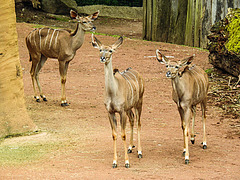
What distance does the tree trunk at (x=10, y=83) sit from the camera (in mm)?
6688

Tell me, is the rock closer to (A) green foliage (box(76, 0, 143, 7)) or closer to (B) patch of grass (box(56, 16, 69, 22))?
(B) patch of grass (box(56, 16, 69, 22))

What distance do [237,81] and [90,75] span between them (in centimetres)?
355

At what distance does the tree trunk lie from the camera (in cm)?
669

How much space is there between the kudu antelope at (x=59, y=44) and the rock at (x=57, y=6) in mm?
11127

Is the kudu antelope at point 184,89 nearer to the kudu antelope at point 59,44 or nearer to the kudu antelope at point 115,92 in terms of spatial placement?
the kudu antelope at point 115,92

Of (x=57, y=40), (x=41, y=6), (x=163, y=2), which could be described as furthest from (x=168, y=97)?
(x=41, y=6)

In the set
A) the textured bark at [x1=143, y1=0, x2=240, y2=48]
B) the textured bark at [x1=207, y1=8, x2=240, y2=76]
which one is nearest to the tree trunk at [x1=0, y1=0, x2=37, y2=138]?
the textured bark at [x1=207, y1=8, x2=240, y2=76]

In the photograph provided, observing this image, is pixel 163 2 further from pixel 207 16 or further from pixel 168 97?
pixel 168 97

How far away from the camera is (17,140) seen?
6.43m

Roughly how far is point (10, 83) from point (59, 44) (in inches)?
85.1

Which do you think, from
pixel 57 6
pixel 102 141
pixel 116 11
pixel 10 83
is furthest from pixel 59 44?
pixel 116 11

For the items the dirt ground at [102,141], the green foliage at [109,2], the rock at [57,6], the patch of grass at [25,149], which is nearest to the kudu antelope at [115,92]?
the dirt ground at [102,141]

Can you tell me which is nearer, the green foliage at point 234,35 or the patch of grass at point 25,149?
the patch of grass at point 25,149

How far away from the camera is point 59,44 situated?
876cm
